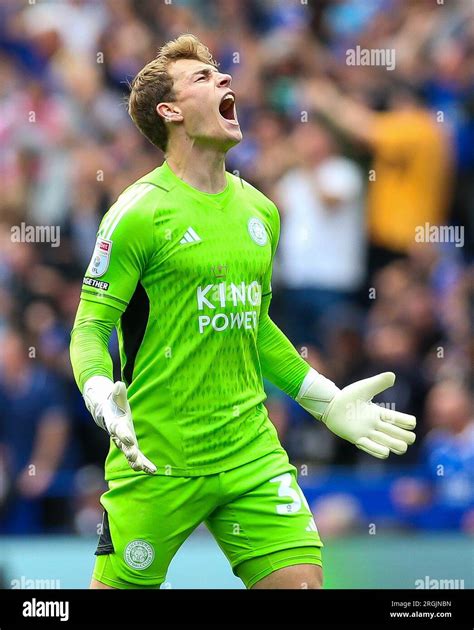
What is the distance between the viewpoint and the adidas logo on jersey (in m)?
5.40

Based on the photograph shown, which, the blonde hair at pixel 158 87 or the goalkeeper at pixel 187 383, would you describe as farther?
the blonde hair at pixel 158 87

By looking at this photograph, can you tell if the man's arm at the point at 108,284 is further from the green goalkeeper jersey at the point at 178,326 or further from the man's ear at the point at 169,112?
the man's ear at the point at 169,112

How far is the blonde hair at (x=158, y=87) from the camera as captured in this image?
18.8 ft

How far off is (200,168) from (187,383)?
895 mm

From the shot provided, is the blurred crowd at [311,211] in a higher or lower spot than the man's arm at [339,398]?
higher

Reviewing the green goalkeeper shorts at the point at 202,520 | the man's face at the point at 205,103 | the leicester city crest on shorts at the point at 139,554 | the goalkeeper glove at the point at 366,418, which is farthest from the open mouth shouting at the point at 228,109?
the leicester city crest on shorts at the point at 139,554

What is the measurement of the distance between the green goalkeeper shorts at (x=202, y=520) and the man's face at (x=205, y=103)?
4.35ft

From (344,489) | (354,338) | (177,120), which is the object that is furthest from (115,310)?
(354,338)

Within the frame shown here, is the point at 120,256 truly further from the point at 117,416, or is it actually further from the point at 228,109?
the point at 228,109

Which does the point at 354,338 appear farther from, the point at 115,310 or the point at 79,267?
the point at 115,310

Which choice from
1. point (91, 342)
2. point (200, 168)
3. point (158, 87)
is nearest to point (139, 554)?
point (91, 342)

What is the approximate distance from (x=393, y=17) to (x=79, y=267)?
3469 mm

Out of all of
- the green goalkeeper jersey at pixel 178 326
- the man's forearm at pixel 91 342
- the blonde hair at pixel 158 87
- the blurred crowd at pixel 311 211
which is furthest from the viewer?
the blurred crowd at pixel 311 211

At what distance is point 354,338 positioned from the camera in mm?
10117
